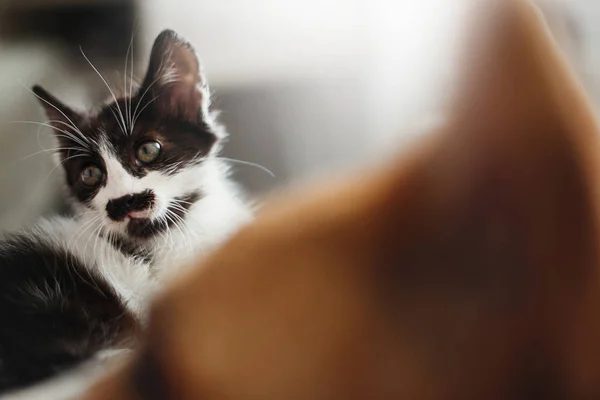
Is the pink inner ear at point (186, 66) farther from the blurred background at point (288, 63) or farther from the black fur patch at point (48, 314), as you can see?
the black fur patch at point (48, 314)

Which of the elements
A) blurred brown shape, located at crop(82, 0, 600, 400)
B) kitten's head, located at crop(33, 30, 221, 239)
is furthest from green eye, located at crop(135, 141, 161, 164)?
blurred brown shape, located at crop(82, 0, 600, 400)

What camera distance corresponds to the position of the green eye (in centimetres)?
70

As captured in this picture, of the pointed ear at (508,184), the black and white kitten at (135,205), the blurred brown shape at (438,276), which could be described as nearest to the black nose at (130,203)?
the black and white kitten at (135,205)

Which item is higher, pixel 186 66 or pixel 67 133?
pixel 186 66

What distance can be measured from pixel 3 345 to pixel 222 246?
1.05 feet

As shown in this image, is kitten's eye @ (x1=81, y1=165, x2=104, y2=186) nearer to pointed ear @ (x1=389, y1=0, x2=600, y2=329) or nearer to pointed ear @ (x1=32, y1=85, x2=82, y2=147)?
pointed ear @ (x1=32, y1=85, x2=82, y2=147)

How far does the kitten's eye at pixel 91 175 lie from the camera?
70 centimetres

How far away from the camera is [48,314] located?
72 cm

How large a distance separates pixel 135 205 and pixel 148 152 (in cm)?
7

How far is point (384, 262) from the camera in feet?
2.22

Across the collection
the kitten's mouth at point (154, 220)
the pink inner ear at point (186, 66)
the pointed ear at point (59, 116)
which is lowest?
the kitten's mouth at point (154, 220)

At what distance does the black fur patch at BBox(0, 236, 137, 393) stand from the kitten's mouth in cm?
8

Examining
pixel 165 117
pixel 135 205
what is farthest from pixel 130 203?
pixel 165 117

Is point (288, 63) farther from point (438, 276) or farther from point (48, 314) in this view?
point (48, 314)
